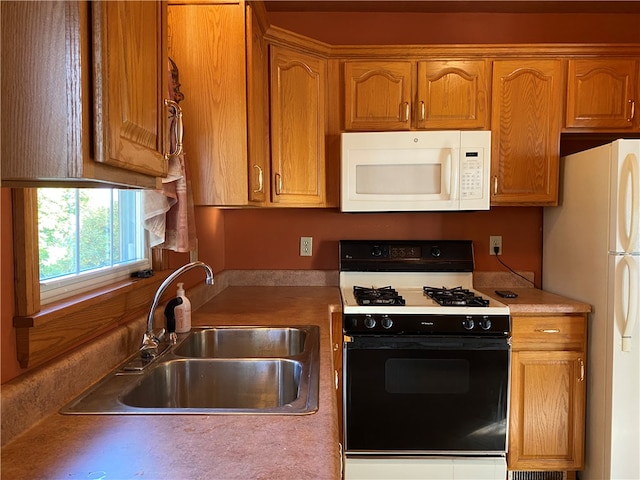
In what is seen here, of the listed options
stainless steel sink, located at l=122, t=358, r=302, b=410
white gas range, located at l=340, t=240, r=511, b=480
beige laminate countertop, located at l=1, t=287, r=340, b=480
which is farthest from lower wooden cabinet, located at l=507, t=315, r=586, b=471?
beige laminate countertop, located at l=1, t=287, r=340, b=480

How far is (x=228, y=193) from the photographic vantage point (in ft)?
5.73

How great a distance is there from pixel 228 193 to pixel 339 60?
1.10 metres

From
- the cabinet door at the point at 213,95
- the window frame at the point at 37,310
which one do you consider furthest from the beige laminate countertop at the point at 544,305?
the window frame at the point at 37,310

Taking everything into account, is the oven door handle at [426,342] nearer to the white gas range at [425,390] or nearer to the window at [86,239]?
the white gas range at [425,390]

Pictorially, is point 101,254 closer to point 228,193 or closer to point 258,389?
point 228,193

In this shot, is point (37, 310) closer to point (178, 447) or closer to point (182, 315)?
point (178, 447)

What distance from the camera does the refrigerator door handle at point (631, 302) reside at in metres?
1.85

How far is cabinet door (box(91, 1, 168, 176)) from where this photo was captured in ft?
1.91

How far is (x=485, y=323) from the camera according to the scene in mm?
2020

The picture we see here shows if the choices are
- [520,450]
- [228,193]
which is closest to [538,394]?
[520,450]

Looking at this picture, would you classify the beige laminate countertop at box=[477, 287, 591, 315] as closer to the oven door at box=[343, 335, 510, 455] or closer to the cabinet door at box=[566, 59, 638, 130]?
the oven door at box=[343, 335, 510, 455]

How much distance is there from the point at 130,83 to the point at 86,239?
81 cm

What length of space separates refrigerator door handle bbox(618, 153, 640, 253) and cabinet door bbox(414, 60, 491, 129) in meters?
0.70

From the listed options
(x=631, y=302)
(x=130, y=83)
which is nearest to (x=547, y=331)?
(x=631, y=302)
